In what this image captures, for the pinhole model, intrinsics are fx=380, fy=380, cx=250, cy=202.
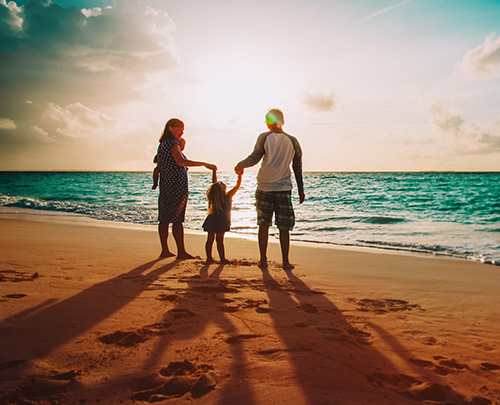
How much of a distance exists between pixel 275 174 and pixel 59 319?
2948mm

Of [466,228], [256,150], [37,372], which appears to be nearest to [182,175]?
[256,150]

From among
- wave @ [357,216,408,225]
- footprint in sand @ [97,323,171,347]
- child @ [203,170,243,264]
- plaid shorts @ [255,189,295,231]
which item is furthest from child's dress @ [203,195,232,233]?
wave @ [357,216,408,225]

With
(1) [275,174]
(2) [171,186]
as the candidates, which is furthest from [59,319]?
(1) [275,174]

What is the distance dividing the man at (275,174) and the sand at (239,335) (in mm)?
549

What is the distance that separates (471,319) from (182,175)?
3.67 m

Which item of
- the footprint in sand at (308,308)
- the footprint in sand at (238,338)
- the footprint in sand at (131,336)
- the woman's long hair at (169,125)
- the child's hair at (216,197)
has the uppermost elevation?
the woman's long hair at (169,125)

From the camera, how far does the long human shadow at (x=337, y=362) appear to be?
5.81 feet

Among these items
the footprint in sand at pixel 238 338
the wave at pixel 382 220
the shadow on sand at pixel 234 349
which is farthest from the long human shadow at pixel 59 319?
the wave at pixel 382 220

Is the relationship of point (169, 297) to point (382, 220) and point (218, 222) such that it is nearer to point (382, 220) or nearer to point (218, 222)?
point (218, 222)

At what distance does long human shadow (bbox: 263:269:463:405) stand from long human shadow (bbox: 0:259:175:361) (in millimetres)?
1246

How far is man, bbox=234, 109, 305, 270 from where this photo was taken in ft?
15.5

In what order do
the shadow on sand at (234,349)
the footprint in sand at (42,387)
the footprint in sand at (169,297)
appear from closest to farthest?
the footprint in sand at (42,387)
the shadow on sand at (234,349)
the footprint in sand at (169,297)

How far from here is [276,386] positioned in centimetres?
181

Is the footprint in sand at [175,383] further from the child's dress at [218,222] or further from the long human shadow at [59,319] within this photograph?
the child's dress at [218,222]
